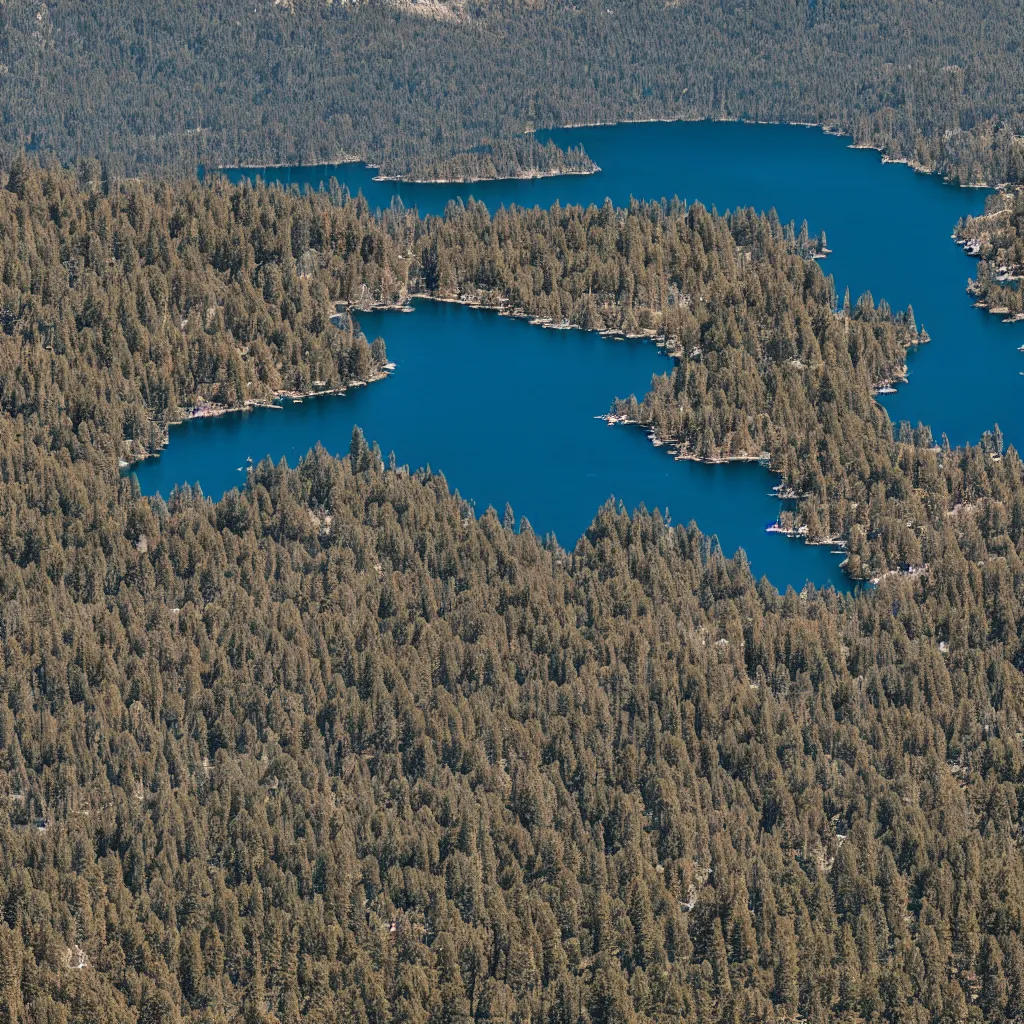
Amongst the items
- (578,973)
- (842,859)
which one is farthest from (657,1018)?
(842,859)

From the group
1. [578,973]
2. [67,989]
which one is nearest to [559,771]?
[578,973]

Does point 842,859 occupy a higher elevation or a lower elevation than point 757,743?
lower

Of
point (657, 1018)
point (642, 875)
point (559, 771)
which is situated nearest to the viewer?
point (657, 1018)

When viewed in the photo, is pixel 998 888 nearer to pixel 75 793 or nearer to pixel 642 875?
pixel 642 875

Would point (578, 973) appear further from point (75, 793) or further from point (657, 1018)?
point (75, 793)

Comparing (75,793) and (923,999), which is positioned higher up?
(75,793)

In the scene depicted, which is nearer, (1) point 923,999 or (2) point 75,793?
(1) point 923,999

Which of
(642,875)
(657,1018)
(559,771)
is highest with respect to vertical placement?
(559,771)

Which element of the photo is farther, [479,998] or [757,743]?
Result: [757,743]

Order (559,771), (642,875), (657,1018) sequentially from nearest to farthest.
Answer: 1. (657,1018)
2. (642,875)
3. (559,771)
